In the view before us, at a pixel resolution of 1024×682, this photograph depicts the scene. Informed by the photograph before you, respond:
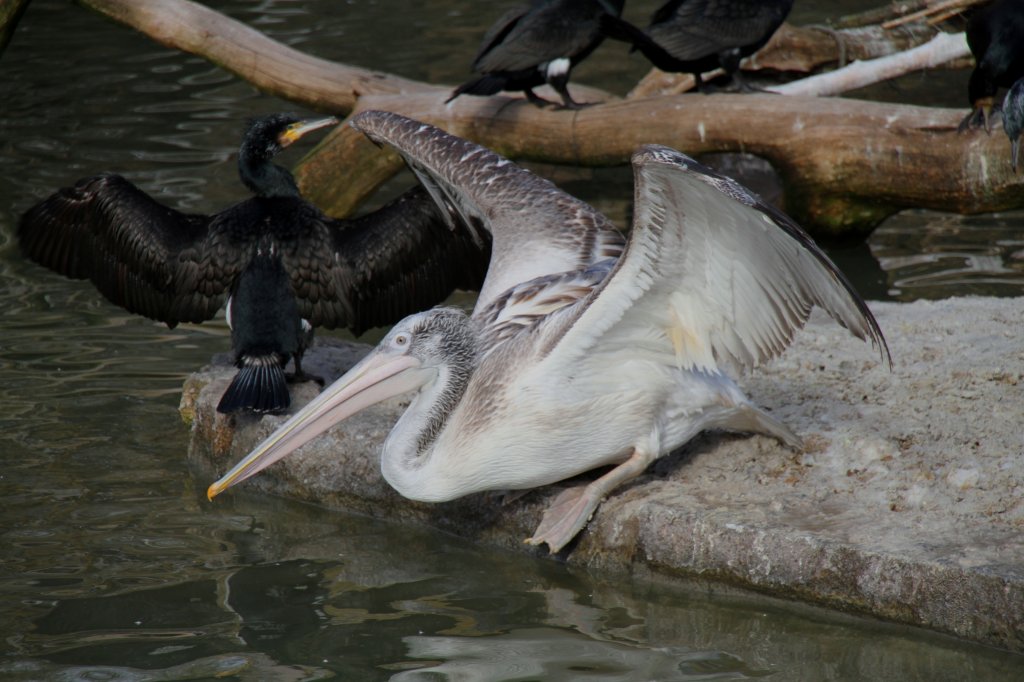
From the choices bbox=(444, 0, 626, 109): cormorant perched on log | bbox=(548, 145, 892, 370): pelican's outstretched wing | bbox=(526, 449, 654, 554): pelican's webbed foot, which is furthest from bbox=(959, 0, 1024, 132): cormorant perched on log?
bbox=(526, 449, 654, 554): pelican's webbed foot

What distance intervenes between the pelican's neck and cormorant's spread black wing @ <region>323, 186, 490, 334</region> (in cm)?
128

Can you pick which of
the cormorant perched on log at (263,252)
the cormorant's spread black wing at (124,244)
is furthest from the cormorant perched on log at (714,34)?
the cormorant's spread black wing at (124,244)

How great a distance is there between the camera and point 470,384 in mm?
4375

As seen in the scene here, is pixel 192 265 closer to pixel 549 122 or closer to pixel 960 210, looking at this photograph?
pixel 549 122

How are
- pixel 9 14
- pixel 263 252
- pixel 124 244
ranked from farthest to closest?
pixel 9 14 → pixel 124 244 → pixel 263 252

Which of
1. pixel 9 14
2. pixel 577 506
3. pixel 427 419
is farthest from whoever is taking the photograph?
pixel 9 14

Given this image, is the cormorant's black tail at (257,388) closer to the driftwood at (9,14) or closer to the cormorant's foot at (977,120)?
the driftwood at (9,14)

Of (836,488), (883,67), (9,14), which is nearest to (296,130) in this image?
(9,14)

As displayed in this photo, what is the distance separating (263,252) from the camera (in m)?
5.56

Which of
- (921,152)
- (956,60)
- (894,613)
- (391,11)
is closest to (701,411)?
(894,613)

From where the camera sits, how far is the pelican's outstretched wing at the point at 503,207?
5102 millimetres

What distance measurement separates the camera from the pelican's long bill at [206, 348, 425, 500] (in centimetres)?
437

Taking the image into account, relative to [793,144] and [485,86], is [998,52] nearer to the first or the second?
[793,144]

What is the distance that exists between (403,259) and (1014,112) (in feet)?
9.41
